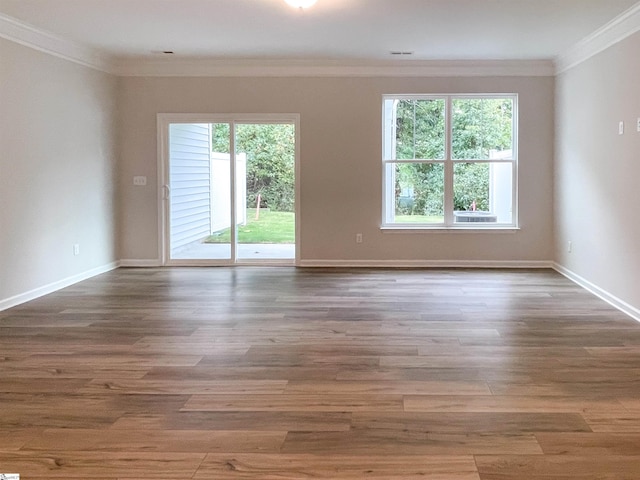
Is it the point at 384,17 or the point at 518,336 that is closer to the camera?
the point at 518,336

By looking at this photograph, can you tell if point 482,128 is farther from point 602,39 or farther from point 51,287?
point 51,287

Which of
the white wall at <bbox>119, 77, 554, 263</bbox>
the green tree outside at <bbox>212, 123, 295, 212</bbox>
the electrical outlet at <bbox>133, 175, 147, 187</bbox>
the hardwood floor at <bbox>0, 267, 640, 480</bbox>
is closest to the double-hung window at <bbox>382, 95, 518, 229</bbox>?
the white wall at <bbox>119, 77, 554, 263</bbox>

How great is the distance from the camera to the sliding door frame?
7.63 meters

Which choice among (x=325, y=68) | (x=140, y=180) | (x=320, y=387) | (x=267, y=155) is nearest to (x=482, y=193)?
(x=325, y=68)

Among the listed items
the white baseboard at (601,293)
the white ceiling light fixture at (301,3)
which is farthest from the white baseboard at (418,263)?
the white ceiling light fixture at (301,3)

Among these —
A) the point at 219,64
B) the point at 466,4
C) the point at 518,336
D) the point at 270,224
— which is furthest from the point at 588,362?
the point at 219,64

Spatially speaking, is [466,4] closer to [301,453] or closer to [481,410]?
[481,410]

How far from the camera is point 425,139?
7672 millimetres

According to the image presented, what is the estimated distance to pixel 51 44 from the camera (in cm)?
598

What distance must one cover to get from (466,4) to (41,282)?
A: 15.9 ft

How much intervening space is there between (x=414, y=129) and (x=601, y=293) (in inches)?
125

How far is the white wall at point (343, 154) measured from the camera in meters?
7.51

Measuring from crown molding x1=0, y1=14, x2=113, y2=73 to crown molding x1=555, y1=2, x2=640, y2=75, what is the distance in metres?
5.42

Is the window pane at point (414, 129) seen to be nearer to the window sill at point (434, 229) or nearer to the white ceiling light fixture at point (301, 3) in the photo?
the window sill at point (434, 229)
